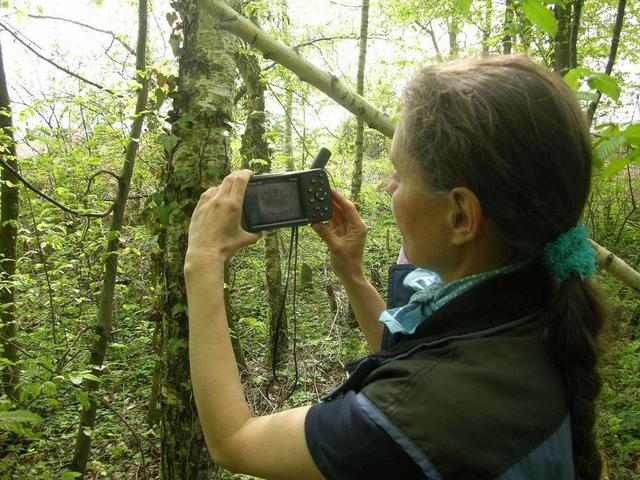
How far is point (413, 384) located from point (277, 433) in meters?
0.32

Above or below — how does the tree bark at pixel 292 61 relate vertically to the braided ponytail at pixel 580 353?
above

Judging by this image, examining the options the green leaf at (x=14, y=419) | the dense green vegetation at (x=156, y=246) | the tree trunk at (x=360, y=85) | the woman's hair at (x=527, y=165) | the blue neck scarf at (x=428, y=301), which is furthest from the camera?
the tree trunk at (x=360, y=85)

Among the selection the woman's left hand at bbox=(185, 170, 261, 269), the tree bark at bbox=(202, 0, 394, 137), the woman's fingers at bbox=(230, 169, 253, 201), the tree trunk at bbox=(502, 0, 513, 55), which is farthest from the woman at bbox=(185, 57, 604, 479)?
the tree bark at bbox=(202, 0, 394, 137)

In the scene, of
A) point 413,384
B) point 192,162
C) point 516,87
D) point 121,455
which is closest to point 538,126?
point 516,87

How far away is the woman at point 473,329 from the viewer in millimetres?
783

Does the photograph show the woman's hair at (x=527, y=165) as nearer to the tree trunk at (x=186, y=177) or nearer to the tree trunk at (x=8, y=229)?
the tree trunk at (x=186, y=177)

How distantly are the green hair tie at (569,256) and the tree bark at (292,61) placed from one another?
3.30 ft

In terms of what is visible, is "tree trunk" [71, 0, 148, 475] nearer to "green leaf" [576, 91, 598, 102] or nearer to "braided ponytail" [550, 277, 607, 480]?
"green leaf" [576, 91, 598, 102]

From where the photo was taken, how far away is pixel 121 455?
14.4 ft

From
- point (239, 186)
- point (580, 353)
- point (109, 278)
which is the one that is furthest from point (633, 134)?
point (109, 278)

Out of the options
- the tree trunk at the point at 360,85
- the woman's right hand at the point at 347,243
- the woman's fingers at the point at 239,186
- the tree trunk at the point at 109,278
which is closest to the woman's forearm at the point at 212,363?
the woman's fingers at the point at 239,186

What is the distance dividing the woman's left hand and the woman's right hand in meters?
0.43

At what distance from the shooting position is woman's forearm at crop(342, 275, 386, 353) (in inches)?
64.0

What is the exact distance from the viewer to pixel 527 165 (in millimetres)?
867
